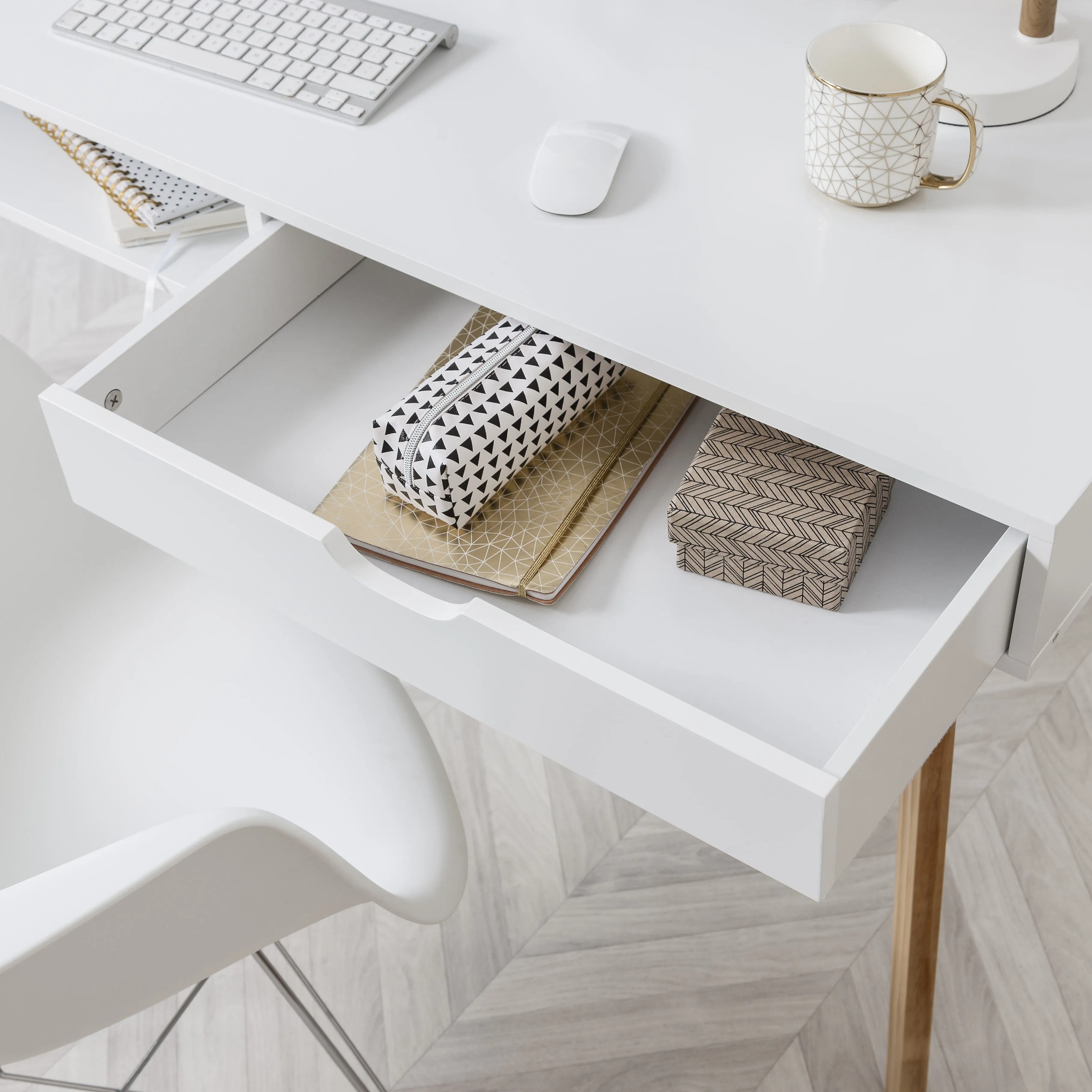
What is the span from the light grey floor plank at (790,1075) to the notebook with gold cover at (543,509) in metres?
0.63

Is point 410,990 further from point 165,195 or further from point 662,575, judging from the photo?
point 165,195

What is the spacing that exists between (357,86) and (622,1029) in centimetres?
89

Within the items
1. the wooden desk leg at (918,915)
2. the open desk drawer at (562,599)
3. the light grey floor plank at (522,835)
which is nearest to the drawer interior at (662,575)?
the open desk drawer at (562,599)

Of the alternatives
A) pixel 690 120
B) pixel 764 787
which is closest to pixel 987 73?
pixel 690 120

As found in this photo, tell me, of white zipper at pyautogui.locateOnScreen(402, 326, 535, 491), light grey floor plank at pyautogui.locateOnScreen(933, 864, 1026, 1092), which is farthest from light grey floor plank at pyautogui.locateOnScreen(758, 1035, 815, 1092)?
white zipper at pyautogui.locateOnScreen(402, 326, 535, 491)

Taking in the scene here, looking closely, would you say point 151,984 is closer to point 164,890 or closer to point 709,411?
point 164,890

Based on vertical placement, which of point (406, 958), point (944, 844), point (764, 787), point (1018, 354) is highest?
point (1018, 354)

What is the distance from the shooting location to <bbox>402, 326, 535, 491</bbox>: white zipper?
81 centimetres

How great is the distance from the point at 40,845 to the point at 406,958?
0.47m

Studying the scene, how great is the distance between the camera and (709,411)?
911mm

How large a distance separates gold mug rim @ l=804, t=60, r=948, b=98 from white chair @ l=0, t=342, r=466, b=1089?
521 mm

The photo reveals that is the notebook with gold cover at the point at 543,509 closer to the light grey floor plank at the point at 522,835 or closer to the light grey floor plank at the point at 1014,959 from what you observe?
the light grey floor plank at the point at 522,835

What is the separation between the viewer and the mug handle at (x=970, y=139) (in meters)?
0.76

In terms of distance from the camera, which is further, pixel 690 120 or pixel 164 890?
pixel 690 120
